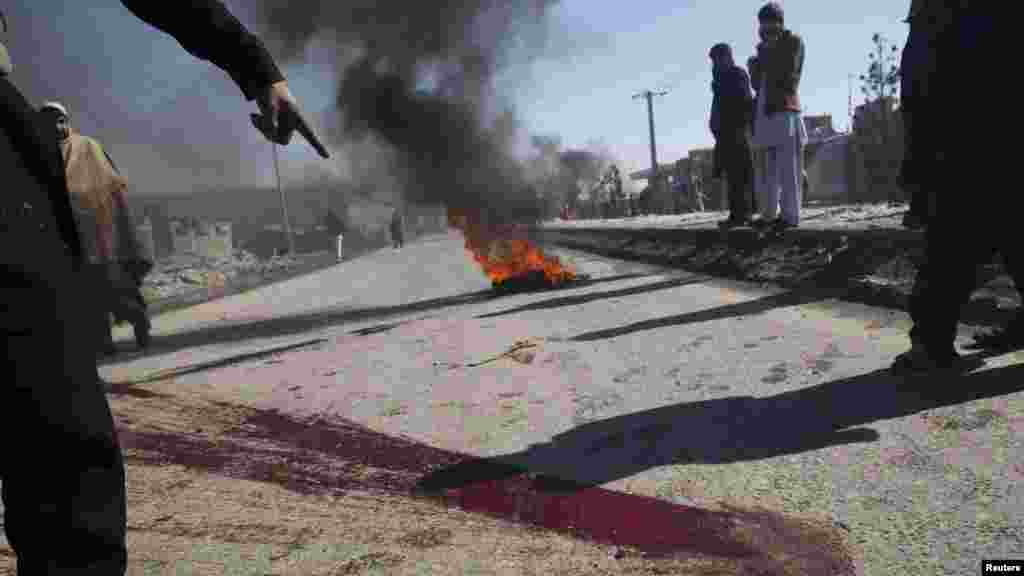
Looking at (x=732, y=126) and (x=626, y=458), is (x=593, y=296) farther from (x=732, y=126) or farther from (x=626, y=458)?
(x=626, y=458)

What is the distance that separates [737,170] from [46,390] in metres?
8.60

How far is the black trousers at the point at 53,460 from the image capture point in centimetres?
104

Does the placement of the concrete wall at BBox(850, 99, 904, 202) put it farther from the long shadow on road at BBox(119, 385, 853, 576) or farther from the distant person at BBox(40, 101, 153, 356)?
the long shadow on road at BBox(119, 385, 853, 576)

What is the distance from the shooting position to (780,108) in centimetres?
689

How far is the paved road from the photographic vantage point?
166cm

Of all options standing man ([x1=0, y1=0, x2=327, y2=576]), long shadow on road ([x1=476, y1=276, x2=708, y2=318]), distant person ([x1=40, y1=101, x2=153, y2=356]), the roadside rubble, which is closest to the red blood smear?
standing man ([x1=0, y1=0, x2=327, y2=576])

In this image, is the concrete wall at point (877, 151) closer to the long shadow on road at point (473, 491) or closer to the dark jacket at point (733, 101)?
the dark jacket at point (733, 101)

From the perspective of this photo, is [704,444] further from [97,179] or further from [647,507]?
[97,179]

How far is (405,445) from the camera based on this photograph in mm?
2475

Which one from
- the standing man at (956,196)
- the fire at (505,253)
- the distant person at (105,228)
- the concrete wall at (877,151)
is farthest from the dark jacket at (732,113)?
the distant person at (105,228)

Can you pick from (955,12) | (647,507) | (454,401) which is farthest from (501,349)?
(955,12)

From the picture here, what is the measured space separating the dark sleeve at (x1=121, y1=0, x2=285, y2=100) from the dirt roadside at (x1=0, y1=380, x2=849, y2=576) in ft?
3.47

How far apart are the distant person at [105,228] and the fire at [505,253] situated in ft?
11.1

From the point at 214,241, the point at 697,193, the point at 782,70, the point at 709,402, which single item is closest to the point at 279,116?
the point at 709,402
